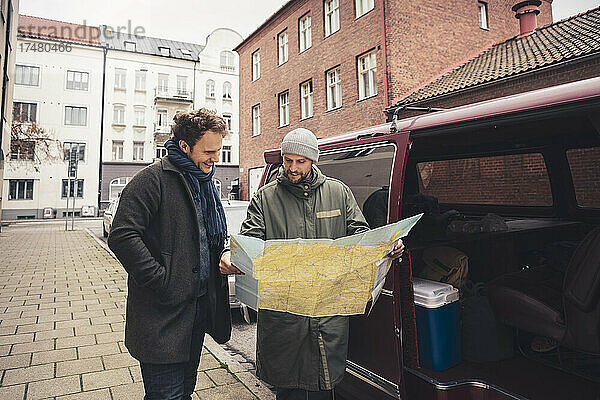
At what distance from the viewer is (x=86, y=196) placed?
37000 mm

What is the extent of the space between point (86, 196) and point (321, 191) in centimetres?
3973

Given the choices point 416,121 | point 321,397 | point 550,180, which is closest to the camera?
point 321,397

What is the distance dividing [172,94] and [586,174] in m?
41.6

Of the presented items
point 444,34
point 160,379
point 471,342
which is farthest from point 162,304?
point 444,34

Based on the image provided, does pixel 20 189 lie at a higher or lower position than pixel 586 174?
A: higher

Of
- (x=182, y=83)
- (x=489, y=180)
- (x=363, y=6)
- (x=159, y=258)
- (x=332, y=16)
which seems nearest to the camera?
(x=159, y=258)

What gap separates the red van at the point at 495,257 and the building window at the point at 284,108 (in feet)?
60.5

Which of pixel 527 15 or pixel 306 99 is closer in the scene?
pixel 527 15

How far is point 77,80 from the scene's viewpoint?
38.6 m

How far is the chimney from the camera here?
16.2 m

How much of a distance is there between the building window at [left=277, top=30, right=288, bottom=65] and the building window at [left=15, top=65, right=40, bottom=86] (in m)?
27.1

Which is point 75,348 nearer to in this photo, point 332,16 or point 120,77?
point 332,16

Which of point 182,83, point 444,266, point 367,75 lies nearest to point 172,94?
point 182,83

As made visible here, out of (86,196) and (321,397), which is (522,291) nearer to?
(321,397)
